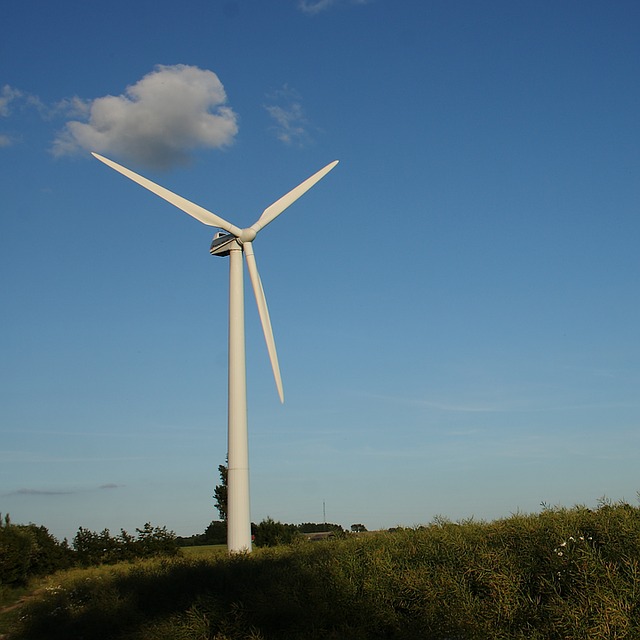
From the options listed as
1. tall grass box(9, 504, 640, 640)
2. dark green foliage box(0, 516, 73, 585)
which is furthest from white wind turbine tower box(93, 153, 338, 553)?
dark green foliage box(0, 516, 73, 585)

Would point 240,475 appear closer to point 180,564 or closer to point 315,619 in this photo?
point 180,564

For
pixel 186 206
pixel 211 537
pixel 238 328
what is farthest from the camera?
pixel 211 537

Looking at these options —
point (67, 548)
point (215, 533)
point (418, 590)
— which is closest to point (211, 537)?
point (215, 533)

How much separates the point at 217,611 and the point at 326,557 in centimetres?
336

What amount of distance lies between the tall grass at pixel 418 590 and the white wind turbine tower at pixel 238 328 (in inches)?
276

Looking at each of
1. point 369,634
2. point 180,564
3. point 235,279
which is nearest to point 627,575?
point 369,634

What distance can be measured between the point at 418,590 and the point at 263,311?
18.2 meters

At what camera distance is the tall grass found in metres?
15.0

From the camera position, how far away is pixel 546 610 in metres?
15.2

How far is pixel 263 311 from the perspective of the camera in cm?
3362

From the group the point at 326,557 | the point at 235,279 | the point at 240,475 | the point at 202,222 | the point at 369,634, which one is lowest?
the point at 369,634

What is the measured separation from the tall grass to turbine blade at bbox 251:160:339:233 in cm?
1747

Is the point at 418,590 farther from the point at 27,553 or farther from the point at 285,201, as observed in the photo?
the point at 27,553

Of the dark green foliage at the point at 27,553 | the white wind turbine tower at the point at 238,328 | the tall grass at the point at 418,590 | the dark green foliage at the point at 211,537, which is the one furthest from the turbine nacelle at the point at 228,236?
the dark green foliage at the point at 211,537
